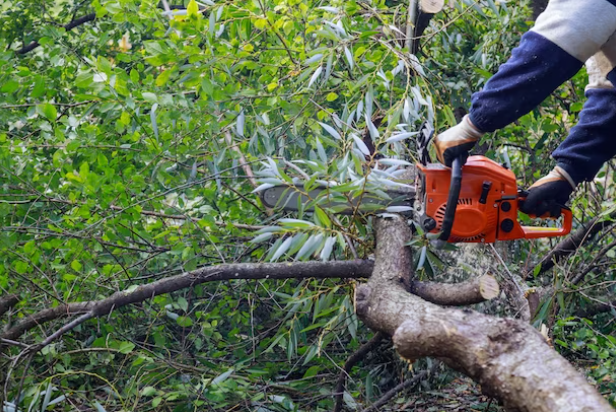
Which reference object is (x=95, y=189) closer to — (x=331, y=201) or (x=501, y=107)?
(x=331, y=201)

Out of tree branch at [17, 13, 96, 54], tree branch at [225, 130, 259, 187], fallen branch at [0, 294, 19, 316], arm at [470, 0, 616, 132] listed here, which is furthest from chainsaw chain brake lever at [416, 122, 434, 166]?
tree branch at [17, 13, 96, 54]

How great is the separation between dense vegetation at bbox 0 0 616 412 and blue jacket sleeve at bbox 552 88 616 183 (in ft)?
0.82

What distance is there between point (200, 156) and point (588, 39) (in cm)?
171

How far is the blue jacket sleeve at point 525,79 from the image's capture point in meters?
2.22

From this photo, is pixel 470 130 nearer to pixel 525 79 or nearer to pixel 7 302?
pixel 525 79

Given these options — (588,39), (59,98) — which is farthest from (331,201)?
(59,98)

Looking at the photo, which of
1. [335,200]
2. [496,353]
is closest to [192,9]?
[335,200]

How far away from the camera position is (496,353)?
1814 millimetres

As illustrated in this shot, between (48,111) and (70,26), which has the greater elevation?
(48,111)

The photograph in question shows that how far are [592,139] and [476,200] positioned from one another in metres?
0.53

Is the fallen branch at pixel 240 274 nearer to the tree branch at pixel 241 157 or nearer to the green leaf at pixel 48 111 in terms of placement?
the tree branch at pixel 241 157

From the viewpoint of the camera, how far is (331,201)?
254 centimetres

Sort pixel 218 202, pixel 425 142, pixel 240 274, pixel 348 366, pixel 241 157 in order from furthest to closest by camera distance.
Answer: pixel 241 157, pixel 218 202, pixel 348 366, pixel 240 274, pixel 425 142

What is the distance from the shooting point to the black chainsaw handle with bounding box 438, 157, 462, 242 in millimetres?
2486
